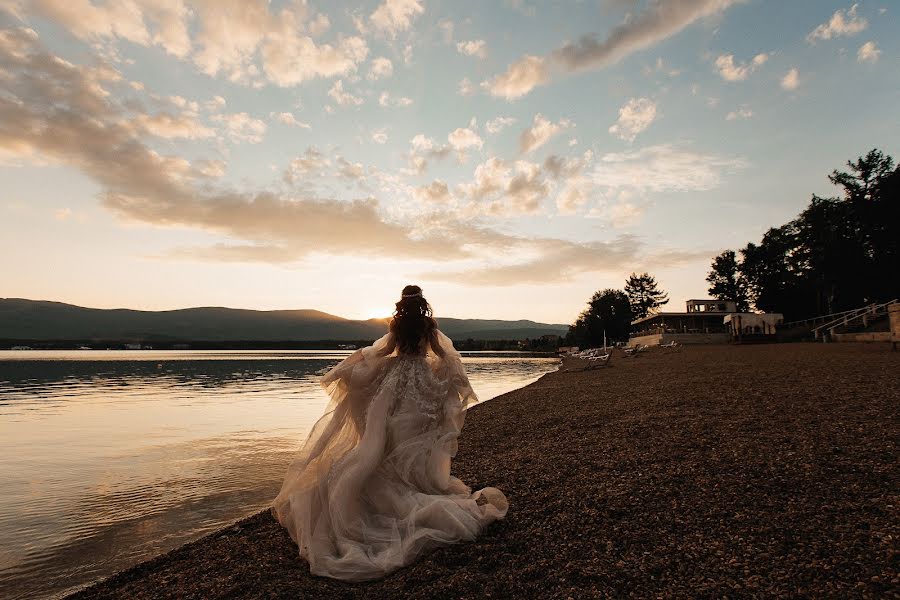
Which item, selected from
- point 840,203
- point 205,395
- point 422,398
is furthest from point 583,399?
point 840,203

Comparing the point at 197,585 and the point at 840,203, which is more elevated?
the point at 840,203

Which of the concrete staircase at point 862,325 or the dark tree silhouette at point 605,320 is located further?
the dark tree silhouette at point 605,320

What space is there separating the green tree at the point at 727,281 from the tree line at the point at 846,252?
16482mm

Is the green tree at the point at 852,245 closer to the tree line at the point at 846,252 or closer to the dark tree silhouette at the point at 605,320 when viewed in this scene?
the tree line at the point at 846,252

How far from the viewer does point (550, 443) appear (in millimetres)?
10469

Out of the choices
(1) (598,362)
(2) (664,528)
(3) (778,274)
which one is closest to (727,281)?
(3) (778,274)

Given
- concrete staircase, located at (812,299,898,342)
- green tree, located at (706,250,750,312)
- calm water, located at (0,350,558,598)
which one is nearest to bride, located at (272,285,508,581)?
calm water, located at (0,350,558,598)

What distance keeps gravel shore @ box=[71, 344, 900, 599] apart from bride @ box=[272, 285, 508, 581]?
0.24 m

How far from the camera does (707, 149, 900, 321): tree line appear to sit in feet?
157

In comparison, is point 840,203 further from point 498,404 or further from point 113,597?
point 113,597

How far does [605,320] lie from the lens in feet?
380

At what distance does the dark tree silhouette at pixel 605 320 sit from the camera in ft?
376

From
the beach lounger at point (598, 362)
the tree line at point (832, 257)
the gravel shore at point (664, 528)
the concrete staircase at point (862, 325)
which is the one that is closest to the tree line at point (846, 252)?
the tree line at point (832, 257)

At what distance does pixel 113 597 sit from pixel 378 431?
329cm
